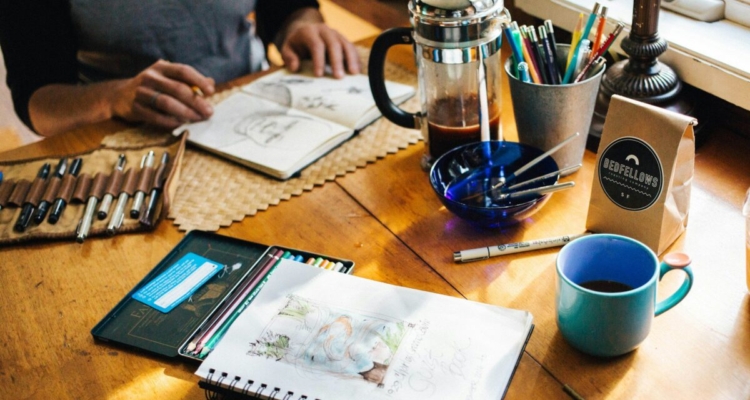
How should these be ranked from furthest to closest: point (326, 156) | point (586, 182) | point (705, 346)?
point (326, 156) < point (586, 182) < point (705, 346)

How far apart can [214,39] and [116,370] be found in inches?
36.1

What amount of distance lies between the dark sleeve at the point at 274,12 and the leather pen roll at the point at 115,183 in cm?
67

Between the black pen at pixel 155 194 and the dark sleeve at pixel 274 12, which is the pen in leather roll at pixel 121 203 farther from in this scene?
the dark sleeve at pixel 274 12

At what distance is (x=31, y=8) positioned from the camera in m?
1.24

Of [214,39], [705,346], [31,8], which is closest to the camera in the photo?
[705,346]

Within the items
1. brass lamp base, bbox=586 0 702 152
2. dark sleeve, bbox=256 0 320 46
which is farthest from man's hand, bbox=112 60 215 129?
brass lamp base, bbox=586 0 702 152

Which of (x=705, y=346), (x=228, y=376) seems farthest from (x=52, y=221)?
(x=705, y=346)

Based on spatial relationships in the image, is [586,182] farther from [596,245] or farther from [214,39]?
[214,39]

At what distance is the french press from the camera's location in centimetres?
82

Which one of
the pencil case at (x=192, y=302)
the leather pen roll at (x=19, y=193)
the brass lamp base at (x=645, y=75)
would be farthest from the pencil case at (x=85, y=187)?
the brass lamp base at (x=645, y=75)

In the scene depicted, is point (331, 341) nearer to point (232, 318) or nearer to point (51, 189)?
point (232, 318)

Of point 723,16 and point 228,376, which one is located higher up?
point 723,16

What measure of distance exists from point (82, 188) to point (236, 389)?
50cm

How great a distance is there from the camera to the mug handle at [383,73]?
0.92 meters
